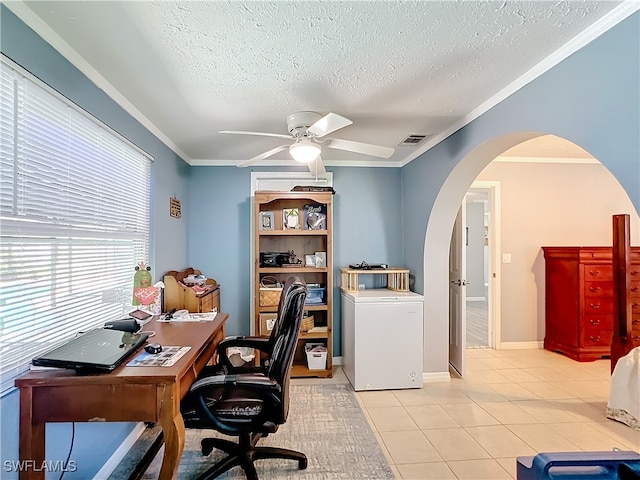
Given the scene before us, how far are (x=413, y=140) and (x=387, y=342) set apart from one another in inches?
73.6

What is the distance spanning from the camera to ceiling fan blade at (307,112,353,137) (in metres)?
1.93

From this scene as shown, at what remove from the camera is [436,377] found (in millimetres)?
3381

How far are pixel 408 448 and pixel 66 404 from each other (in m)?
1.95

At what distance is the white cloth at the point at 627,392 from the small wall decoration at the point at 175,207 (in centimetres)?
384

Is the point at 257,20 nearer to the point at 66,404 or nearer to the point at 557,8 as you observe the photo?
the point at 557,8

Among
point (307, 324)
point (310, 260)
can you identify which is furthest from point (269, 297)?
point (310, 260)

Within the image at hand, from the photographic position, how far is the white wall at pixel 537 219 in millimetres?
4336

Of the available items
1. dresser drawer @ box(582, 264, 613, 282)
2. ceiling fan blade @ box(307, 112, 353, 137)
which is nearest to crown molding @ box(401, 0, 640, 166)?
ceiling fan blade @ box(307, 112, 353, 137)

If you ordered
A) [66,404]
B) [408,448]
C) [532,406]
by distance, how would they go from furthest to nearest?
[532,406], [408,448], [66,404]

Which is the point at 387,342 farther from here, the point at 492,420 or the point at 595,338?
the point at 595,338

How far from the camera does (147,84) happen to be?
6.51ft

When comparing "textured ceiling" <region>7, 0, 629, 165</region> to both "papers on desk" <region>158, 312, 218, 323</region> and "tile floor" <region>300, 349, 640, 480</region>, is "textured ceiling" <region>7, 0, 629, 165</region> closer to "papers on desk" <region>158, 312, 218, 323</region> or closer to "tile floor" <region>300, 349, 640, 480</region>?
"papers on desk" <region>158, 312, 218, 323</region>

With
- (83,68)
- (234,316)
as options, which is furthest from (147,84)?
(234,316)

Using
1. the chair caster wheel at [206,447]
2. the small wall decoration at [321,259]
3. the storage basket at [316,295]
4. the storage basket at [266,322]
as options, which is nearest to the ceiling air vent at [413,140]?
the small wall decoration at [321,259]
